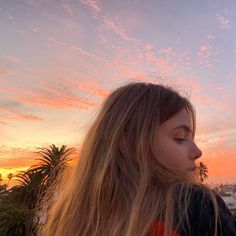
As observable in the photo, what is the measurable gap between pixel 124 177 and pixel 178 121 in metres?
0.35

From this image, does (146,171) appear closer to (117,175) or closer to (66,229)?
(117,175)

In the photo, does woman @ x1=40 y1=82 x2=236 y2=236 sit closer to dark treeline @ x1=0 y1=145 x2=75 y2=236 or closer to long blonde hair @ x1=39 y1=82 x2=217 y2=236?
long blonde hair @ x1=39 y1=82 x2=217 y2=236

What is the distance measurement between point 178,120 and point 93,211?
0.54m

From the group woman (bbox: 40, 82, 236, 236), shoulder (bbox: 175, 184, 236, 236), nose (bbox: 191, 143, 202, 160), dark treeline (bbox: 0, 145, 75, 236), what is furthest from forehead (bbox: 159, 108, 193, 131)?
dark treeline (bbox: 0, 145, 75, 236)

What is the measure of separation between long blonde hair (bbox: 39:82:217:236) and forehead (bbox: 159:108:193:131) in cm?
2

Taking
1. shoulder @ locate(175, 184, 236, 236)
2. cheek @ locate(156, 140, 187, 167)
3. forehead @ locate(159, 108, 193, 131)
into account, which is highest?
forehead @ locate(159, 108, 193, 131)

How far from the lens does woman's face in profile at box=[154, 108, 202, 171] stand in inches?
69.8

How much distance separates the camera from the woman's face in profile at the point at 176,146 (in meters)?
1.77

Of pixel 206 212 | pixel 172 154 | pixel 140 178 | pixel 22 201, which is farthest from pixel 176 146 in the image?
pixel 22 201

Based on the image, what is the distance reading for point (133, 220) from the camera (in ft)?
5.16

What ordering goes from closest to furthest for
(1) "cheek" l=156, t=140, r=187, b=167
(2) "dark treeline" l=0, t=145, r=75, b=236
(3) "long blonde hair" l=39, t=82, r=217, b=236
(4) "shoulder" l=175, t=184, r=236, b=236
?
(4) "shoulder" l=175, t=184, r=236, b=236 → (3) "long blonde hair" l=39, t=82, r=217, b=236 → (1) "cheek" l=156, t=140, r=187, b=167 → (2) "dark treeline" l=0, t=145, r=75, b=236

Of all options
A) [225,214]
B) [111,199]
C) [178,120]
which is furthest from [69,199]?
[225,214]

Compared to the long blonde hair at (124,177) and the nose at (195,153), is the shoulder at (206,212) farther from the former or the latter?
the nose at (195,153)

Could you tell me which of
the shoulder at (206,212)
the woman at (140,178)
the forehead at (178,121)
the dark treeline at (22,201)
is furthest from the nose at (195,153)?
the dark treeline at (22,201)
